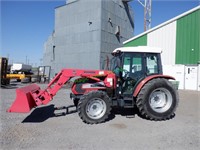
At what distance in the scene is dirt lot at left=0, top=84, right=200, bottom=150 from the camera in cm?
417

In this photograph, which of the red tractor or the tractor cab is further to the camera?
the tractor cab

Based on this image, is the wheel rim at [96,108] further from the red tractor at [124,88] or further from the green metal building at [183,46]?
the green metal building at [183,46]

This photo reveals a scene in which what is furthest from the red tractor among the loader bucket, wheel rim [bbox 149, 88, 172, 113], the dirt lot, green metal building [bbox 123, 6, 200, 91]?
green metal building [bbox 123, 6, 200, 91]

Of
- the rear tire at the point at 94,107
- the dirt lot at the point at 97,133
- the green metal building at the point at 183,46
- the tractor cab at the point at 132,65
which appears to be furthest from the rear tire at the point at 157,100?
the green metal building at the point at 183,46

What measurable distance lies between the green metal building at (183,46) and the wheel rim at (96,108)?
38.4 ft

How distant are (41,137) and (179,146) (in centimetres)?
318

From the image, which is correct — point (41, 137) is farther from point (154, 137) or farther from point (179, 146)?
point (179, 146)

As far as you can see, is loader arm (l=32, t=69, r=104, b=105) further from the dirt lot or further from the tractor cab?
the tractor cab

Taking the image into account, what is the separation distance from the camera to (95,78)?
6.23 meters

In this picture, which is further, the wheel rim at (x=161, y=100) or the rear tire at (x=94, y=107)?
the wheel rim at (x=161, y=100)

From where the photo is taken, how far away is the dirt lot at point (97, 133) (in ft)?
13.7

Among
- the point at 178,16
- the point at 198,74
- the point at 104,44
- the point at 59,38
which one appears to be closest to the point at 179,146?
the point at 198,74

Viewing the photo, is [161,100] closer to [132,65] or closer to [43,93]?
[132,65]

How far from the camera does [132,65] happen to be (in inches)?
254
